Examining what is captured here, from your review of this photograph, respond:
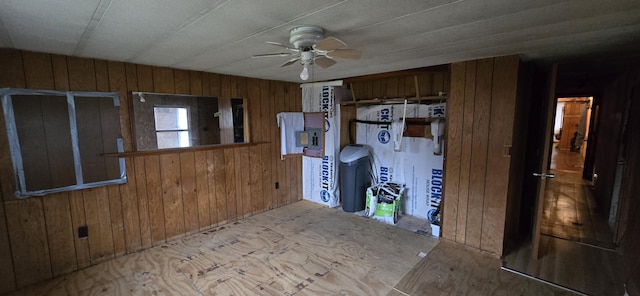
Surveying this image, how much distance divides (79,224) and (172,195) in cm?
83

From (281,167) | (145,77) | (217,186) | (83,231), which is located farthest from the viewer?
(281,167)

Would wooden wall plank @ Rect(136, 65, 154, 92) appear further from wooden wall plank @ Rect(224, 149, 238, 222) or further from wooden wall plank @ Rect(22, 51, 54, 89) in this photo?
wooden wall plank @ Rect(224, 149, 238, 222)

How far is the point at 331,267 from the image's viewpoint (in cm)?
255

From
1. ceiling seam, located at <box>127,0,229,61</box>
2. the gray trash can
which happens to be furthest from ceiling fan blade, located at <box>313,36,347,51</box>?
the gray trash can

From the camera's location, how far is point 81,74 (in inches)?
97.1

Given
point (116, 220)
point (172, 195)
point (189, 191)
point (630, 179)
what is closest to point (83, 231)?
point (116, 220)

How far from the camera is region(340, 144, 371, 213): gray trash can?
392 centimetres

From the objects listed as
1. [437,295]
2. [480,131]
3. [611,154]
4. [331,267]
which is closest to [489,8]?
[480,131]

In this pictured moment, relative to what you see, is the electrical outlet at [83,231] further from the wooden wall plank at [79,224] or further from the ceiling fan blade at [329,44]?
the ceiling fan blade at [329,44]

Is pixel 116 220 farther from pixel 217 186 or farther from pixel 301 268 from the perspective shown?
pixel 301 268

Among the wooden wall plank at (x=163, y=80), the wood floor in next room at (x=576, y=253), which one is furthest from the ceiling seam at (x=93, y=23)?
the wood floor in next room at (x=576, y=253)

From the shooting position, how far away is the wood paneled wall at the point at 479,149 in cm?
253

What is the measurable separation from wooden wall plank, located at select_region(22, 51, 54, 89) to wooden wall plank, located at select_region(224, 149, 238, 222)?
70.0 inches

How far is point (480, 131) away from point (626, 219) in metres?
1.75
